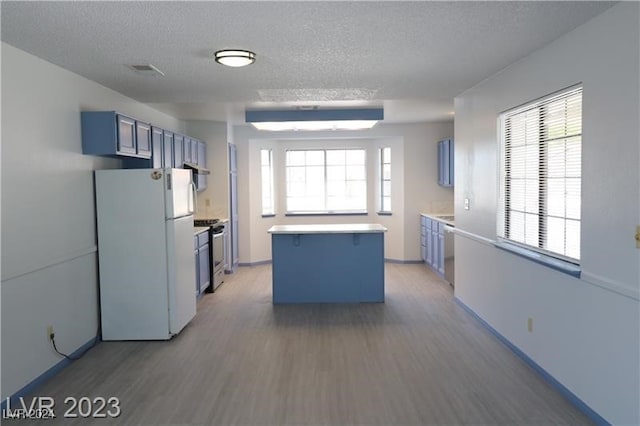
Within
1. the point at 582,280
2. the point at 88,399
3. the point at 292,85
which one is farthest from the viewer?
the point at 292,85

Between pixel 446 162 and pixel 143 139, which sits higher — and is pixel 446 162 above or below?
below

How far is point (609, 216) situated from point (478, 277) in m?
2.14

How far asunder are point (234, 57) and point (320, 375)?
7.88 feet

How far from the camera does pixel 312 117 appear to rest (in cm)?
589

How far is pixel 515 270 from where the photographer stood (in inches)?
146

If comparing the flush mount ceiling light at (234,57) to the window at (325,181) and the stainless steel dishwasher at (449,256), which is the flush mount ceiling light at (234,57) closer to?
the stainless steel dishwasher at (449,256)

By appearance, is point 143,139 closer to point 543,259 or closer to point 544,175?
point 544,175

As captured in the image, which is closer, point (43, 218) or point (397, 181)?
point (43, 218)

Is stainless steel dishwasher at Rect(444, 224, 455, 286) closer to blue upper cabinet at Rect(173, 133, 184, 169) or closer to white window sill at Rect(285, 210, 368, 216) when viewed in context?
white window sill at Rect(285, 210, 368, 216)

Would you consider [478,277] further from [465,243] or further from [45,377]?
[45,377]

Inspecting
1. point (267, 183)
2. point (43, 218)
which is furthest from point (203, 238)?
point (267, 183)

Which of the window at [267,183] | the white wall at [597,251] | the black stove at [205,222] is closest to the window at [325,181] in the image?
the window at [267,183]

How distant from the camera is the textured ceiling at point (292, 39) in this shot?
247cm

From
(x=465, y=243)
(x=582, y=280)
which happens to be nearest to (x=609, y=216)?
(x=582, y=280)
